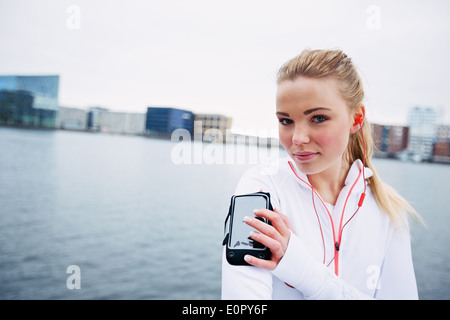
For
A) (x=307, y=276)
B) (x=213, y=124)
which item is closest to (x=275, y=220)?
(x=307, y=276)

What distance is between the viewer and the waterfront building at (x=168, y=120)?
52.8 meters

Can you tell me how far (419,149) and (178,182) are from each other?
8329 centimetres

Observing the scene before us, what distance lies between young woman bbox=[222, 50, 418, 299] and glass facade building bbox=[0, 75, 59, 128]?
79827 mm

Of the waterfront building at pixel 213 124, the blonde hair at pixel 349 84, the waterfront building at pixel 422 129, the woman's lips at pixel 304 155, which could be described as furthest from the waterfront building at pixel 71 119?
the woman's lips at pixel 304 155

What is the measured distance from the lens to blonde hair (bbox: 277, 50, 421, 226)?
3.75 ft

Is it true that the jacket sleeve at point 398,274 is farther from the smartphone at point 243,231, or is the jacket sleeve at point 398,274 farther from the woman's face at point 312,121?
the smartphone at point 243,231

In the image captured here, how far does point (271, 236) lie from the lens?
954 mm

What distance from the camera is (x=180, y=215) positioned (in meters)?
14.1

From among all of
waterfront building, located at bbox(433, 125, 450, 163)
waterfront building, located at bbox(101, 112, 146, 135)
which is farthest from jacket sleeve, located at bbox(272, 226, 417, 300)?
waterfront building, located at bbox(101, 112, 146, 135)

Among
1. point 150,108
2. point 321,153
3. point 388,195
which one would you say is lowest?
point 388,195

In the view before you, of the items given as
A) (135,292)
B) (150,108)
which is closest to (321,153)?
(135,292)

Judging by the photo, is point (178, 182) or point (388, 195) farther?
point (178, 182)

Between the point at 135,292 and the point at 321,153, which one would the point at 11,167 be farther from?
the point at 321,153
